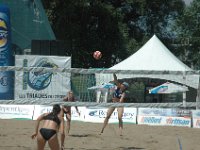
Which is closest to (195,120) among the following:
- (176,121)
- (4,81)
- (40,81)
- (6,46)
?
(176,121)

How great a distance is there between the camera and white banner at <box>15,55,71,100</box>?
65.3ft

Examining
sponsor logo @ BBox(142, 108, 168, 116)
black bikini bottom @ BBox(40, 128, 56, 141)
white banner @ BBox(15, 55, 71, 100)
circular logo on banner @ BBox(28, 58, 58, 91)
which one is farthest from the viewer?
circular logo on banner @ BBox(28, 58, 58, 91)

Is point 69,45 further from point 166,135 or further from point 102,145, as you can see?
point 102,145

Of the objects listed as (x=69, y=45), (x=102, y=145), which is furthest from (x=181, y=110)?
(x=69, y=45)

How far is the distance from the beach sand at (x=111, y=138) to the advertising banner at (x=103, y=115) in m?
0.83

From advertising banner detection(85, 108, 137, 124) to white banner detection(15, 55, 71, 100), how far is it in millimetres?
1509

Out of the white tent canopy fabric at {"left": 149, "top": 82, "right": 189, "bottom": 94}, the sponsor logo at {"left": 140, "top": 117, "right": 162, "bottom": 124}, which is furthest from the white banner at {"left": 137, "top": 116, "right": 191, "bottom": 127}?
the white tent canopy fabric at {"left": 149, "top": 82, "right": 189, "bottom": 94}

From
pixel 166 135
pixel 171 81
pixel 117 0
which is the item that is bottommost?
pixel 166 135

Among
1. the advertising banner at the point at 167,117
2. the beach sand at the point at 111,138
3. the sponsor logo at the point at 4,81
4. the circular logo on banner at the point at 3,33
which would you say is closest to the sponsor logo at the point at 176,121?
the advertising banner at the point at 167,117

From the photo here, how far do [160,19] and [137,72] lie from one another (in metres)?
31.5

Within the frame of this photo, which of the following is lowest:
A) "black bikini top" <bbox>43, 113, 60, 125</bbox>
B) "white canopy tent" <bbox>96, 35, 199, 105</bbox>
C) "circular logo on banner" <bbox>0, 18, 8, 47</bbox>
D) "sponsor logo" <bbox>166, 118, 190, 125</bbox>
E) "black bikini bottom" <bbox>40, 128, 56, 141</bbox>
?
"sponsor logo" <bbox>166, 118, 190, 125</bbox>

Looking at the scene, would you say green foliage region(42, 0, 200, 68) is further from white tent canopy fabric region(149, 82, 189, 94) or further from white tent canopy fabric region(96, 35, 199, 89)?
white tent canopy fabric region(149, 82, 189, 94)

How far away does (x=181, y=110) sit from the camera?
1792cm

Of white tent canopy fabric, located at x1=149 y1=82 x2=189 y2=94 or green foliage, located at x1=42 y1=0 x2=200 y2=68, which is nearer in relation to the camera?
white tent canopy fabric, located at x1=149 y1=82 x2=189 y2=94
